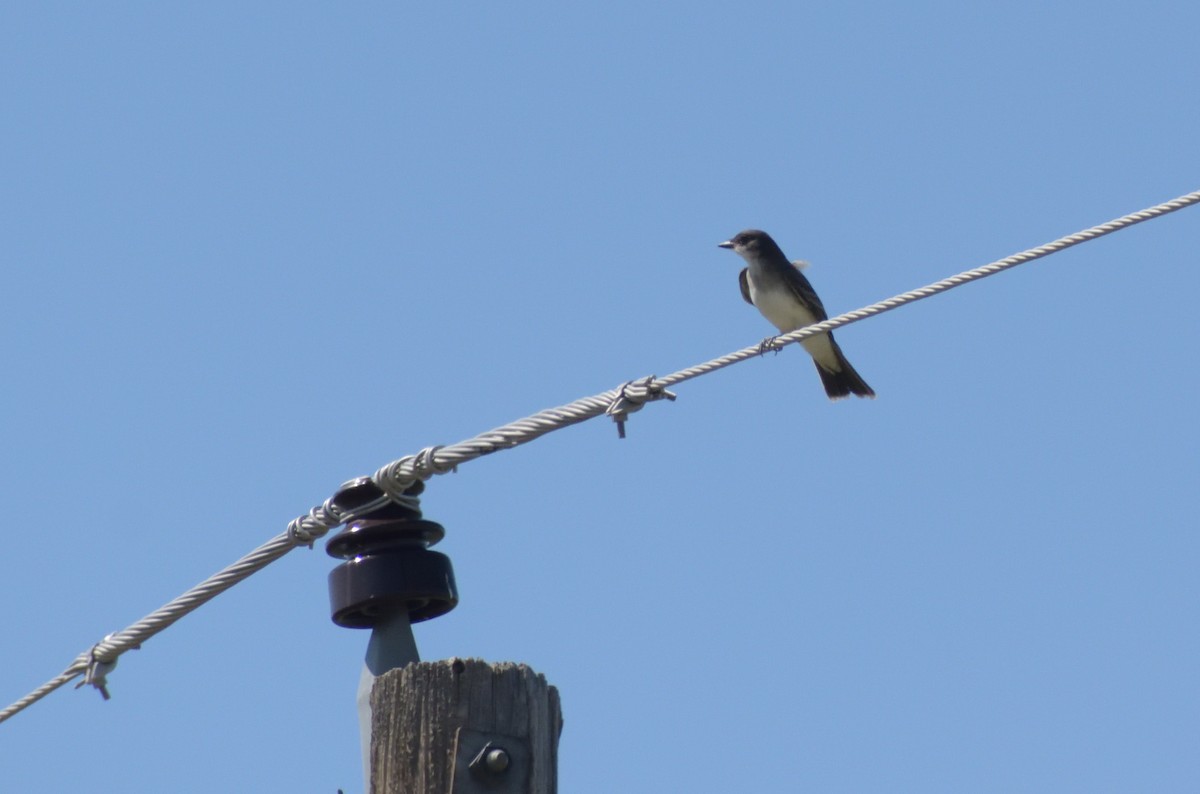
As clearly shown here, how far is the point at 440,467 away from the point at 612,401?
480 mm

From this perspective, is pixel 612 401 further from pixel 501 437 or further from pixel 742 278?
pixel 742 278

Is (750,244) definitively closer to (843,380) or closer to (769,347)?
(843,380)

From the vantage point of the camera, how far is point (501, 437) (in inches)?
174

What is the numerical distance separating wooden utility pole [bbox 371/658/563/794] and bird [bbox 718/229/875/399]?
30.8ft

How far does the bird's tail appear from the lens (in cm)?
1314

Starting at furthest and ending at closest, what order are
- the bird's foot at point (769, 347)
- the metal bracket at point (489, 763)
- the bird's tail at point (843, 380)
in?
1. the bird's tail at point (843, 380)
2. the bird's foot at point (769, 347)
3. the metal bracket at point (489, 763)

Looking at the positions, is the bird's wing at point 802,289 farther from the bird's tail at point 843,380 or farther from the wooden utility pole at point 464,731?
the wooden utility pole at point 464,731

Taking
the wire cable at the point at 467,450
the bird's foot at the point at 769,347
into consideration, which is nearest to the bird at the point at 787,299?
the bird's foot at the point at 769,347

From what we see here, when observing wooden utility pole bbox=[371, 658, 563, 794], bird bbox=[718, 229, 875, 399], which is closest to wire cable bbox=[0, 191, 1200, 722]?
wooden utility pole bbox=[371, 658, 563, 794]

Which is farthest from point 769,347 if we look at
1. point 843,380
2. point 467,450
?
point 843,380

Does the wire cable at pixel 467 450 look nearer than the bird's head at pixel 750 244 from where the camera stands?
Yes

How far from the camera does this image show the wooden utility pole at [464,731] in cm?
367

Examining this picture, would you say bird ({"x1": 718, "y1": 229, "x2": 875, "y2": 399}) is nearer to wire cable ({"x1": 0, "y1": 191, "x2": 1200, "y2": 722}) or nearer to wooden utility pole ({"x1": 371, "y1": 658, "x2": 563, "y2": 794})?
wire cable ({"x1": 0, "y1": 191, "x2": 1200, "y2": 722})

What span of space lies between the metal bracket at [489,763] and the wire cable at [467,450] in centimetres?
93
